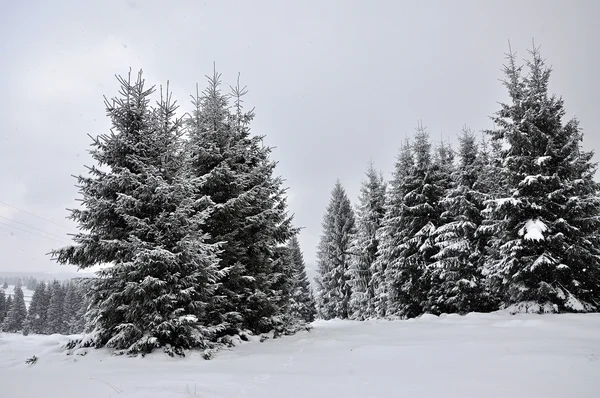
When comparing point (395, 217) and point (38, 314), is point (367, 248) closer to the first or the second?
point (395, 217)

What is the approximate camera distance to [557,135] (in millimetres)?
15766

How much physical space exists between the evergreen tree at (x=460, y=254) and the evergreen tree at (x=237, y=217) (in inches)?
380

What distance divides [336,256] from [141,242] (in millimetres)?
26593

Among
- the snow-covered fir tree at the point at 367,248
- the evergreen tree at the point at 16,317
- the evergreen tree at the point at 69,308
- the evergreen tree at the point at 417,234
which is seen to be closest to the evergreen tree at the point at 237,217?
the evergreen tree at the point at 417,234

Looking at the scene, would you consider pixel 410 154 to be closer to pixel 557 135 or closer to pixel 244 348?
pixel 557 135

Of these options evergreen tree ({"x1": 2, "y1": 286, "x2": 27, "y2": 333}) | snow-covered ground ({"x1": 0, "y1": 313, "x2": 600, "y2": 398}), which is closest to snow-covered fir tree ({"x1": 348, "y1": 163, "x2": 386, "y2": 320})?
snow-covered ground ({"x1": 0, "y1": 313, "x2": 600, "y2": 398})

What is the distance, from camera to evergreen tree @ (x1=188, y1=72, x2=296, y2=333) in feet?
41.6

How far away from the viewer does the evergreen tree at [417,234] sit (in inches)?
845

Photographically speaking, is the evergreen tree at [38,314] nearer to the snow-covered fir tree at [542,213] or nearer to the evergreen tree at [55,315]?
the evergreen tree at [55,315]

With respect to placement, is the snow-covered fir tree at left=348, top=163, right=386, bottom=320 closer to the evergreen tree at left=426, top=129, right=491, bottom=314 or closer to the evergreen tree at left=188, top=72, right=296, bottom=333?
the evergreen tree at left=426, top=129, right=491, bottom=314

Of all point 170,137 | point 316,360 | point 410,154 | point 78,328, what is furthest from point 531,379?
point 78,328

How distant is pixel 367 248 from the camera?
96.5ft

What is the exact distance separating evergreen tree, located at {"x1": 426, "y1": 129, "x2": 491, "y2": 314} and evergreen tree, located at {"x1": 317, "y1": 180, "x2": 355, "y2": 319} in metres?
12.3

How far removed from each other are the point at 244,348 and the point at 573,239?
14.4 m
